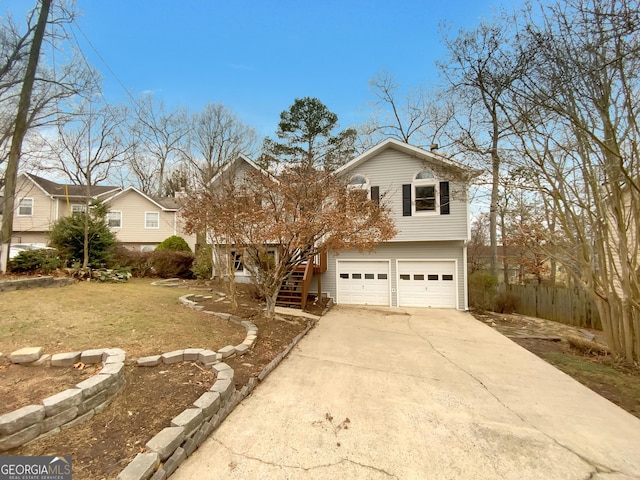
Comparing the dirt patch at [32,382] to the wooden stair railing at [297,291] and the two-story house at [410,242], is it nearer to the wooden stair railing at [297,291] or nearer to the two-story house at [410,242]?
the wooden stair railing at [297,291]

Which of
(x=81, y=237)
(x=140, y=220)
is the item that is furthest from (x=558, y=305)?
(x=140, y=220)

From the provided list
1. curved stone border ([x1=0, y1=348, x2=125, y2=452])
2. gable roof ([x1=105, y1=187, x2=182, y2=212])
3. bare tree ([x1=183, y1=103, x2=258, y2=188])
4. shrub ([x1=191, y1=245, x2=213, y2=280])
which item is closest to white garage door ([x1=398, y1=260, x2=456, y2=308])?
shrub ([x1=191, y1=245, x2=213, y2=280])

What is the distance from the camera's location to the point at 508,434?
3139 millimetres

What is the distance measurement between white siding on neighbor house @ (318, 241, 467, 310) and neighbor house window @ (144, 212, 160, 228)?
545 inches

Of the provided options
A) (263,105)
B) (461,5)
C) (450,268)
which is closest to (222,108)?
(263,105)

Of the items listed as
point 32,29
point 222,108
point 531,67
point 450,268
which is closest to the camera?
point 531,67

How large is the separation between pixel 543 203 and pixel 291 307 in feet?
25.2

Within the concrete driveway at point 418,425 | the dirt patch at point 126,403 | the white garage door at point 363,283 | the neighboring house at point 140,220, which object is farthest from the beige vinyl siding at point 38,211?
the concrete driveway at point 418,425

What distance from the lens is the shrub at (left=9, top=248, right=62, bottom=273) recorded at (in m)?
8.60

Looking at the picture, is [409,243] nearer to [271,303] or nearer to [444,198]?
[444,198]

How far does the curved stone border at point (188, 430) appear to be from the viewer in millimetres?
2248

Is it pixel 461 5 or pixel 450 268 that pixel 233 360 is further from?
pixel 461 5

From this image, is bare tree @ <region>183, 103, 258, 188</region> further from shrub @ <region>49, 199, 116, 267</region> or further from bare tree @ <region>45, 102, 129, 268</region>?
shrub @ <region>49, 199, 116, 267</region>

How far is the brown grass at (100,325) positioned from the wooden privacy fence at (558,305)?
37.9ft
